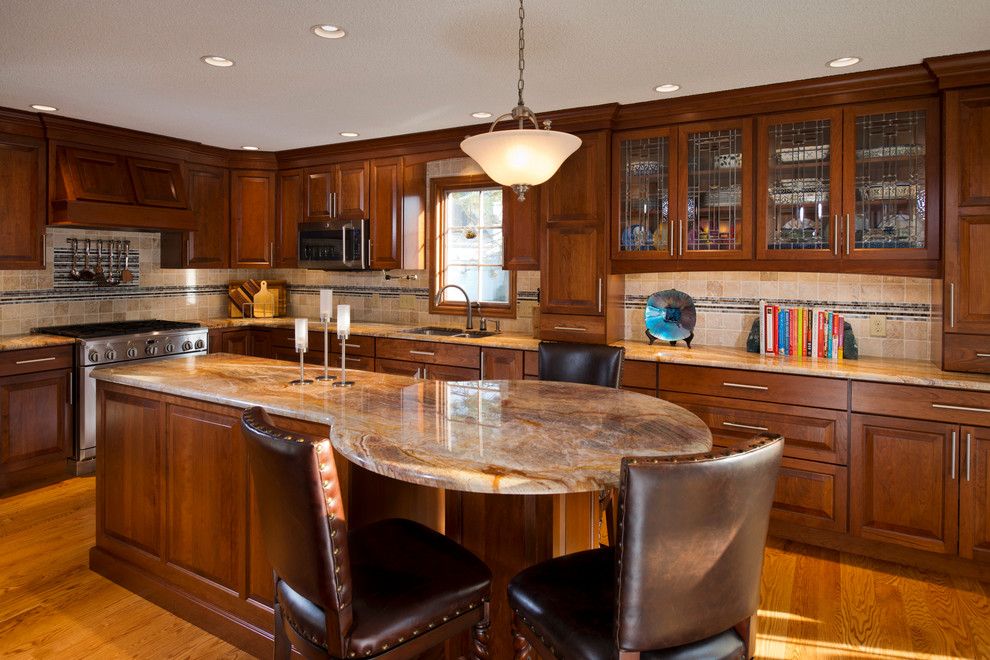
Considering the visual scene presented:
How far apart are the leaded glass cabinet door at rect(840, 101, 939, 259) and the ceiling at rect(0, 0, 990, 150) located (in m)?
0.30

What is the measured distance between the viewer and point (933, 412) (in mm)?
2916

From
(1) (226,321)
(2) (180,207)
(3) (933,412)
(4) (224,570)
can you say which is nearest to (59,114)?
(2) (180,207)

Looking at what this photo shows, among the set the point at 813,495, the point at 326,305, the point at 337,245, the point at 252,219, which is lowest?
the point at 813,495

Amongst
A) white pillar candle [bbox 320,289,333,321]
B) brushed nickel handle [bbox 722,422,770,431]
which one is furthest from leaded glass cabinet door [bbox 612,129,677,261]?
white pillar candle [bbox 320,289,333,321]

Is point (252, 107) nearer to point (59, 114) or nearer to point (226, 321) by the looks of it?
point (59, 114)

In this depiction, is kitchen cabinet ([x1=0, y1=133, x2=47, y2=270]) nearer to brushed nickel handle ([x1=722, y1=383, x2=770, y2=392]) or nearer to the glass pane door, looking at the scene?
the glass pane door

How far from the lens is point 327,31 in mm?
2686

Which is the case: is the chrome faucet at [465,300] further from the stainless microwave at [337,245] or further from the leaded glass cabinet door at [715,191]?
the leaded glass cabinet door at [715,191]

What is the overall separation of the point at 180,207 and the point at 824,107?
14.7ft

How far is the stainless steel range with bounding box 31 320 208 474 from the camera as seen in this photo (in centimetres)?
421

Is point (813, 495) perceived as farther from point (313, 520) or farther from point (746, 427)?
point (313, 520)

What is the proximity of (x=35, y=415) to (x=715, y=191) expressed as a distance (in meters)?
4.31

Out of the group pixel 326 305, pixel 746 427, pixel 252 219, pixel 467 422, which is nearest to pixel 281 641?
pixel 467 422

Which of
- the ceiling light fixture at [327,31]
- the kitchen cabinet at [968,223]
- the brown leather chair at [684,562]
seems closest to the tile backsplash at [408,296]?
the kitchen cabinet at [968,223]
